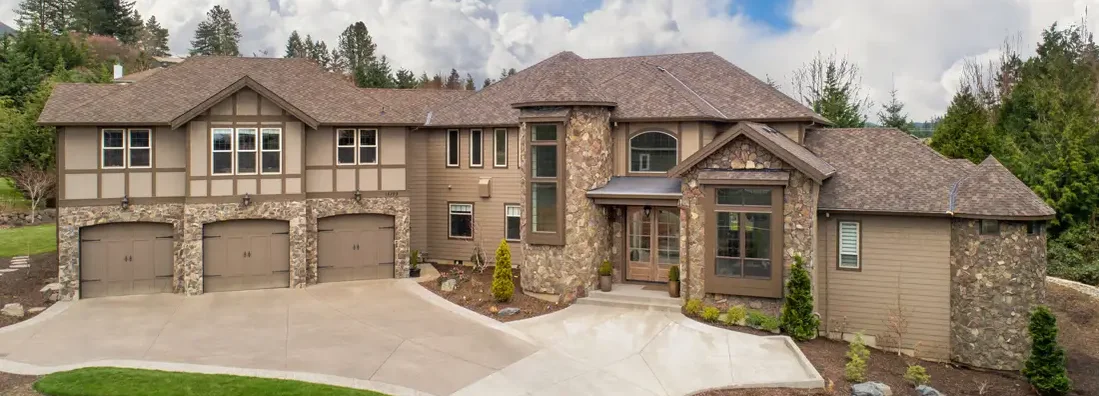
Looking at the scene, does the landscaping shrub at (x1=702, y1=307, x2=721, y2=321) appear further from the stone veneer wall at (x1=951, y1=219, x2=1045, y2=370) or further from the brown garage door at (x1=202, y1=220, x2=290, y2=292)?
the brown garage door at (x1=202, y1=220, x2=290, y2=292)

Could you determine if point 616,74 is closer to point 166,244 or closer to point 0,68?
point 166,244

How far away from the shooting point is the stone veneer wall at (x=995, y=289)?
1373 cm

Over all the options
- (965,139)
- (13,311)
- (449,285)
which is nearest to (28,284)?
(13,311)

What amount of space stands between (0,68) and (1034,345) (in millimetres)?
50638

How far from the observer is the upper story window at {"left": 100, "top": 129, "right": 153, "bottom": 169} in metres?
17.0

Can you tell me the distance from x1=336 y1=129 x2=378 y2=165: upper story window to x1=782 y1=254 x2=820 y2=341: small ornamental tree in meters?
11.9

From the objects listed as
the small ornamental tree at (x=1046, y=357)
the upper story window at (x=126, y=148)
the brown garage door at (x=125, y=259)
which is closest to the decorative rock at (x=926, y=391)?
the small ornamental tree at (x=1046, y=357)

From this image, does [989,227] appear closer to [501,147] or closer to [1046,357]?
[1046,357]

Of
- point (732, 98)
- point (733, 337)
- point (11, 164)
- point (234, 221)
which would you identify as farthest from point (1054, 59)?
point (11, 164)

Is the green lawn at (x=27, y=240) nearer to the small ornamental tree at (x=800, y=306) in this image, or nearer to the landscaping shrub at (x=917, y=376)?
the small ornamental tree at (x=800, y=306)

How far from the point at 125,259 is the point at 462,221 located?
9.42 meters

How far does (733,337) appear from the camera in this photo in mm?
14078

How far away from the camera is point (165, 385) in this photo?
34.4 feet

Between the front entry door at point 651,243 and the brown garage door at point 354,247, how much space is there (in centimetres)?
710
